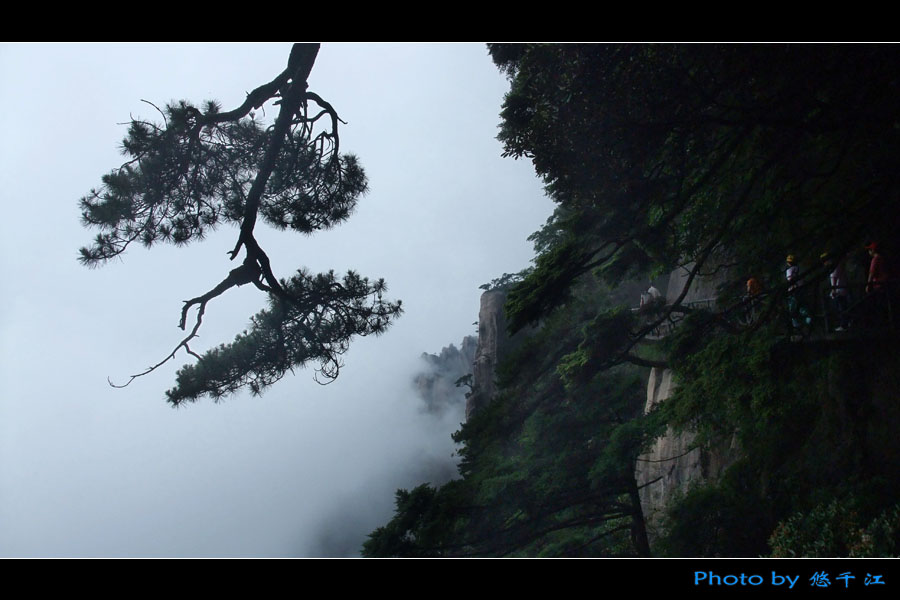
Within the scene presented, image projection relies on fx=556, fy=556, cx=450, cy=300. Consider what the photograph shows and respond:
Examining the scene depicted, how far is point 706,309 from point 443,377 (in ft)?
20.7

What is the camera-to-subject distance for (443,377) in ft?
35.2

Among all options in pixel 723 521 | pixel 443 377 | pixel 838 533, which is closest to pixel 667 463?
pixel 723 521

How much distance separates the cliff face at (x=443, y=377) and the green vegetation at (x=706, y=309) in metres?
2.77

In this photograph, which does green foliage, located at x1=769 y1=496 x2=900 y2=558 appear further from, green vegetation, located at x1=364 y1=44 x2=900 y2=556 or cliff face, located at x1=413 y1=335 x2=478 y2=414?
cliff face, located at x1=413 y1=335 x2=478 y2=414

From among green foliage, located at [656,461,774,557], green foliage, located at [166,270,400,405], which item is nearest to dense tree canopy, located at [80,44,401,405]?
green foliage, located at [166,270,400,405]

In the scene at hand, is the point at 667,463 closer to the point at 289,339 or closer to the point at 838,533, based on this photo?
the point at 838,533

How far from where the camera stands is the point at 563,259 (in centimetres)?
402

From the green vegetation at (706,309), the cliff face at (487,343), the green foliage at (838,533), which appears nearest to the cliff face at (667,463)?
the green vegetation at (706,309)

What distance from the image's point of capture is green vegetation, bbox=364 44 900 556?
3.34 metres

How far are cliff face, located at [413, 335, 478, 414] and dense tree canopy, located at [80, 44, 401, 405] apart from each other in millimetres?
3800
